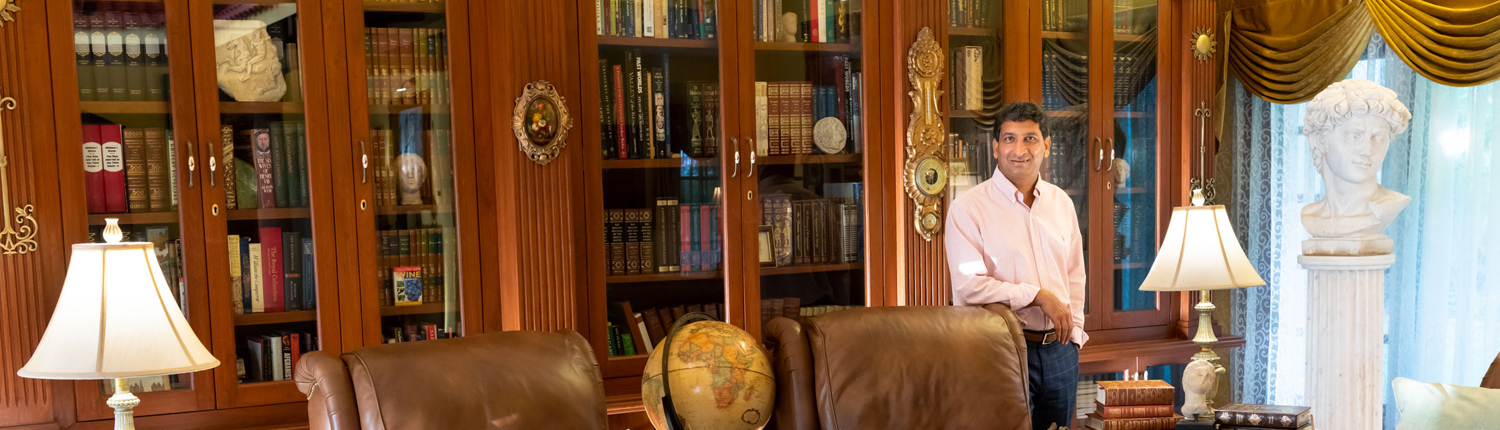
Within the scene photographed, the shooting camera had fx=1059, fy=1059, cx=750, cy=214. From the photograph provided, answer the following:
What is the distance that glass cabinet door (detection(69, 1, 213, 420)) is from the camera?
112 inches

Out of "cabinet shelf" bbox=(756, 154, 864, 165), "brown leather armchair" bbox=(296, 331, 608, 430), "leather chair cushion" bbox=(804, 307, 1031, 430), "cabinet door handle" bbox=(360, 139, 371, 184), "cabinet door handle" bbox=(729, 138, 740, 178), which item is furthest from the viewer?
"cabinet shelf" bbox=(756, 154, 864, 165)

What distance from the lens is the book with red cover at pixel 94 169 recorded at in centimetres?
285

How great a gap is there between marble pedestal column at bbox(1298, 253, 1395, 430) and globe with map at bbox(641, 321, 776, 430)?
2.41 metres

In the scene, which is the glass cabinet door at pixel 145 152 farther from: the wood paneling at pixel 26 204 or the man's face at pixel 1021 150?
the man's face at pixel 1021 150

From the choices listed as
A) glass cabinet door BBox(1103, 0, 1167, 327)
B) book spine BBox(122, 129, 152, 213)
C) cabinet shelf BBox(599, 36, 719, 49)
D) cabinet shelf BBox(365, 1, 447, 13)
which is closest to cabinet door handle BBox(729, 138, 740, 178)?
cabinet shelf BBox(599, 36, 719, 49)

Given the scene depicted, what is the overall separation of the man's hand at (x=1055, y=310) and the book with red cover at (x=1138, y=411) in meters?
0.40

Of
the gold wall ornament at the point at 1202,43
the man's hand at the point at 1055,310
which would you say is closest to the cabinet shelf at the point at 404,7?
the man's hand at the point at 1055,310

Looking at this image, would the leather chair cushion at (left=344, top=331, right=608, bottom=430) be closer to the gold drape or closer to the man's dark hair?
the man's dark hair

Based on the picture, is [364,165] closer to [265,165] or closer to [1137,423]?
[265,165]

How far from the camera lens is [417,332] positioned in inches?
128

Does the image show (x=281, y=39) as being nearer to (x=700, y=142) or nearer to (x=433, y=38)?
(x=433, y=38)

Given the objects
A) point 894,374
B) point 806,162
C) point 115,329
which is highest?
point 806,162

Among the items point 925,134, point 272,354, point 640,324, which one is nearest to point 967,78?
point 925,134

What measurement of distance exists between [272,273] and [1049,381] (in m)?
2.26
